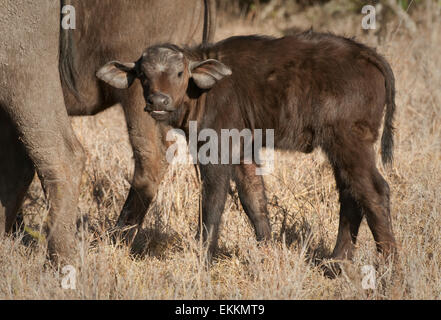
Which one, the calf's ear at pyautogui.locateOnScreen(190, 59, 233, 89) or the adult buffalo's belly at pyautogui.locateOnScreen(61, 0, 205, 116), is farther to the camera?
the adult buffalo's belly at pyautogui.locateOnScreen(61, 0, 205, 116)

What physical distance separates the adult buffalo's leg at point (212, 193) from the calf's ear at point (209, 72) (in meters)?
0.46

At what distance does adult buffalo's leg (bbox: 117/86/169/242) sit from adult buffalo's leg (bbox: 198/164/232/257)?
609 millimetres

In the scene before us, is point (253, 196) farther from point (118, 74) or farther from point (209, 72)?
point (118, 74)

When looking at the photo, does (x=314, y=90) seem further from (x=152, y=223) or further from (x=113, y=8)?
(x=152, y=223)

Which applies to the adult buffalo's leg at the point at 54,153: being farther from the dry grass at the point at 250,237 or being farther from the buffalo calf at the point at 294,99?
the buffalo calf at the point at 294,99

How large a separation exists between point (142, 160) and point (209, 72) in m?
0.99

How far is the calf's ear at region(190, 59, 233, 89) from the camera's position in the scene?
410 cm

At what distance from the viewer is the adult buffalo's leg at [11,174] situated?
468 cm

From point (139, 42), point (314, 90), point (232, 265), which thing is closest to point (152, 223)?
point (232, 265)

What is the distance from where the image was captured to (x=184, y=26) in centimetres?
477

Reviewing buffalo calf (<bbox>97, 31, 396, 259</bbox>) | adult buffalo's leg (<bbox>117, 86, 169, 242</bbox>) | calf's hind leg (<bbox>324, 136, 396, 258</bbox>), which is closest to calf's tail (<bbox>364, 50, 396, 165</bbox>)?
buffalo calf (<bbox>97, 31, 396, 259</bbox>)

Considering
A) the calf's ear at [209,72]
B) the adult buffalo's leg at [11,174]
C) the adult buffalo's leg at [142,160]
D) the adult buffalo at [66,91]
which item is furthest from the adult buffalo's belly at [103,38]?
the calf's ear at [209,72]

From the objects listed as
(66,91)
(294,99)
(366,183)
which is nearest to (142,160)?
Answer: (66,91)

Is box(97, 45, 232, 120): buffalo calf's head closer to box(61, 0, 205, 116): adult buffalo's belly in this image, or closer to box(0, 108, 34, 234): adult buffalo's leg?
box(61, 0, 205, 116): adult buffalo's belly
